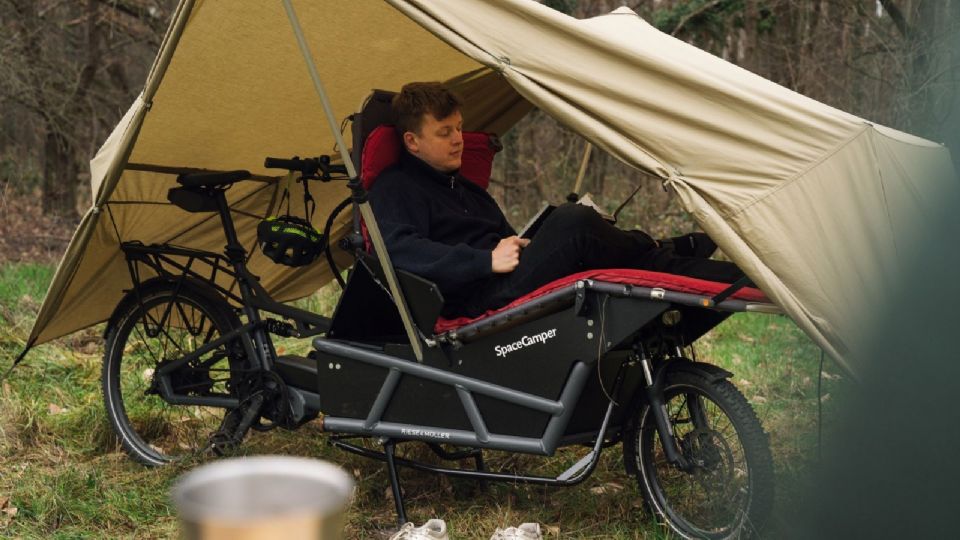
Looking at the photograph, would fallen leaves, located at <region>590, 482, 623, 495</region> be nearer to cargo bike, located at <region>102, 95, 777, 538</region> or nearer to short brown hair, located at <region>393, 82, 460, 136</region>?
cargo bike, located at <region>102, 95, 777, 538</region>

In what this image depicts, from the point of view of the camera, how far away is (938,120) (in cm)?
138

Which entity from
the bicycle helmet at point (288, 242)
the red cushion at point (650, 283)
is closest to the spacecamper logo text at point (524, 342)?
the red cushion at point (650, 283)

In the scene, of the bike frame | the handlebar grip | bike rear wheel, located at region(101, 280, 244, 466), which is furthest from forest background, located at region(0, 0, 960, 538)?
the handlebar grip

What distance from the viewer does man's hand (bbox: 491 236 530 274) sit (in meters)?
4.09

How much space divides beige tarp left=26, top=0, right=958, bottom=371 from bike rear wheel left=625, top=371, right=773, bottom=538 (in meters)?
0.49

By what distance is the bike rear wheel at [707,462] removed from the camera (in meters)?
3.68

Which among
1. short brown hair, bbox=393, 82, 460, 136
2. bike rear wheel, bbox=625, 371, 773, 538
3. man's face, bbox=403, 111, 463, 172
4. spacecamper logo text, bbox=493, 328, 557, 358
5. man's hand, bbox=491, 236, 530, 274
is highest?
short brown hair, bbox=393, 82, 460, 136

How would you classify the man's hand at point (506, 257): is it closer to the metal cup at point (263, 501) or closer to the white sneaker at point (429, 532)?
the white sneaker at point (429, 532)

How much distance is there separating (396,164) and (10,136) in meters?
11.2

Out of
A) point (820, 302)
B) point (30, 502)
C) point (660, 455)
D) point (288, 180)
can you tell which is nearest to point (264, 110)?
point (288, 180)

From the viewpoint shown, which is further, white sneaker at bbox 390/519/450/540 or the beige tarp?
white sneaker at bbox 390/519/450/540

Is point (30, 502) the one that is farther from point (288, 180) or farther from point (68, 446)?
point (288, 180)

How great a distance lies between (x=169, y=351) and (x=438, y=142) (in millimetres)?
1578

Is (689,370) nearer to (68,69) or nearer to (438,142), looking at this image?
(438,142)
